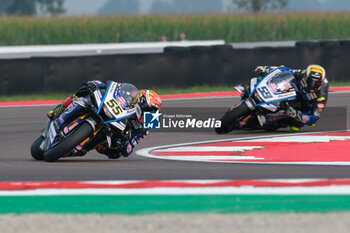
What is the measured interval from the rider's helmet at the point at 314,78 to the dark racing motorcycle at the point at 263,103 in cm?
28

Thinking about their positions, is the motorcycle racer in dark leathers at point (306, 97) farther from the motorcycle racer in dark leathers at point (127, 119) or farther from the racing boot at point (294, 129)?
the motorcycle racer in dark leathers at point (127, 119)

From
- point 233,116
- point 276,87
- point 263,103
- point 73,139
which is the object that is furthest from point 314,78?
point 73,139

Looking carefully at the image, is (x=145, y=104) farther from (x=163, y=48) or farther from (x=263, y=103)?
(x=163, y=48)

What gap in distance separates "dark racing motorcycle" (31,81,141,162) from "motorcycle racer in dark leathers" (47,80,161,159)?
35mm

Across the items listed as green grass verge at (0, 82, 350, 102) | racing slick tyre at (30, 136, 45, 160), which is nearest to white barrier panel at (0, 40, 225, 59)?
green grass verge at (0, 82, 350, 102)

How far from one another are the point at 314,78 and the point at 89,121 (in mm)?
5196

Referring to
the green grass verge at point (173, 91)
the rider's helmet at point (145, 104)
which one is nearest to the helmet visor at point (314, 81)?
the rider's helmet at point (145, 104)

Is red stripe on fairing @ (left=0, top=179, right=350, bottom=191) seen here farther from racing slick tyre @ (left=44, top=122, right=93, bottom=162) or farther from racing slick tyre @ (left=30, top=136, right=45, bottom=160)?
racing slick tyre @ (left=30, top=136, right=45, bottom=160)

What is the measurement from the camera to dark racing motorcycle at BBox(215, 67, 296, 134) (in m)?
12.5

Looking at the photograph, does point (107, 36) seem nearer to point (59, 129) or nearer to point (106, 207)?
point (59, 129)

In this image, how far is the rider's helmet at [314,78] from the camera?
12718mm

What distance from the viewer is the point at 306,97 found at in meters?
12.9

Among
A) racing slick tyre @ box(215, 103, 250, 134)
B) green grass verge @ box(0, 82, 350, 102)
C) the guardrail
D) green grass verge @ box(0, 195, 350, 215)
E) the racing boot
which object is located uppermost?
green grass verge @ box(0, 195, 350, 215)

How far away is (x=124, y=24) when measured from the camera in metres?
37.2
